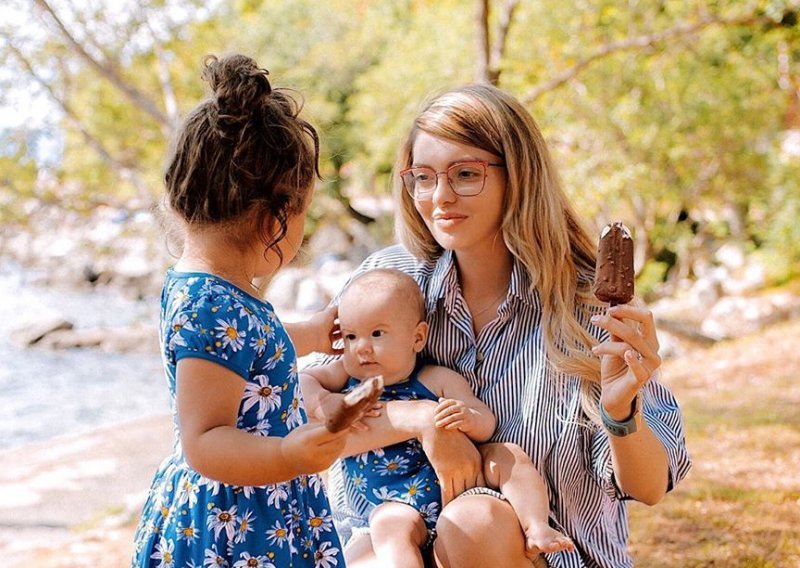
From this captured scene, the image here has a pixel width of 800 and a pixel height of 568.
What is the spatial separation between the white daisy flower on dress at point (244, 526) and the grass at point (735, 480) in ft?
7.82

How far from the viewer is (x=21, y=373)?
1555cm

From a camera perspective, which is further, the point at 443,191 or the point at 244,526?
the point at 443,191

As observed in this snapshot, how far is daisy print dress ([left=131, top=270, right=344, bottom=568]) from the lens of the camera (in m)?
1.84

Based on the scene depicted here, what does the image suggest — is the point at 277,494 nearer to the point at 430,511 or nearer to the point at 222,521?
the point at 222,521

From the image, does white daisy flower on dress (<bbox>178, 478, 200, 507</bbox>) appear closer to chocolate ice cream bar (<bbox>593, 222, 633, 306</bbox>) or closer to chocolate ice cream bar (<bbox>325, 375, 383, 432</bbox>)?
chocolate ice cream bar (<bbox>325, 375, 383, 432</bbox>)

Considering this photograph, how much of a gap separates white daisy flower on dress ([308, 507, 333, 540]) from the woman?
0.34 metres

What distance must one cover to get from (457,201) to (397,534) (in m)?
0.94

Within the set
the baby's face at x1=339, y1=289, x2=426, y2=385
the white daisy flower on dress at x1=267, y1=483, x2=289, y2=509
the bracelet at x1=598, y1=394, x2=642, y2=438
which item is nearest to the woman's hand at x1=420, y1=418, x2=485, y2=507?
the baby's face at x1=339, y1=289, x2=426, y2=385

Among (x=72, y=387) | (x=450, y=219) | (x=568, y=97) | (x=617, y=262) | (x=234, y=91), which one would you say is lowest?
(x=72, y=387)

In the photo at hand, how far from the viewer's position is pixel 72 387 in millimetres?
14438

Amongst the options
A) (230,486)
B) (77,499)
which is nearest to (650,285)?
(77,499)

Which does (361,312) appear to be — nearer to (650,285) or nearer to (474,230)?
(474,230)

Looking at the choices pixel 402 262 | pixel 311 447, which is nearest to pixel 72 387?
pixel 402 262

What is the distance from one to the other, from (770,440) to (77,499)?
17.0ft
